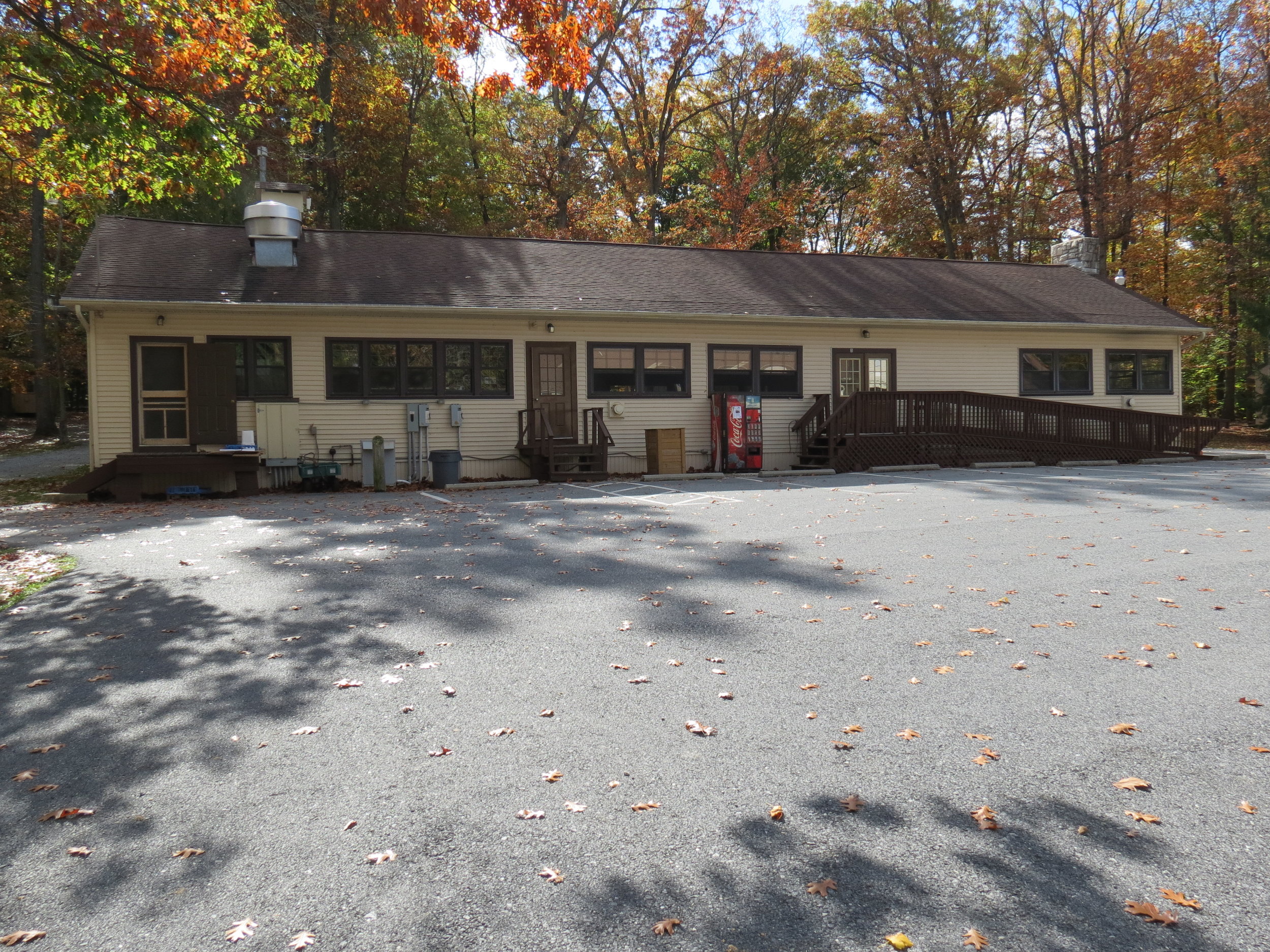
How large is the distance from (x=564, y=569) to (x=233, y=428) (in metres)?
9.82

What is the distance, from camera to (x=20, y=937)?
2541 mm

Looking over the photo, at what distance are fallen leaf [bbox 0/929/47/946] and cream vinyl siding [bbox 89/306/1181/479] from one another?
13881mm

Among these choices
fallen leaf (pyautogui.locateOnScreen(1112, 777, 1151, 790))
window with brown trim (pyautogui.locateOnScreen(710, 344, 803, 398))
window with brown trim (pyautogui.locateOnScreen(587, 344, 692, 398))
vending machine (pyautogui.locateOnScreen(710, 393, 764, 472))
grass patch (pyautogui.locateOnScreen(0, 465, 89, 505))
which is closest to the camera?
fallen leaf (pyautogui.locateOnScreen(1112, 777, 1151, 790))

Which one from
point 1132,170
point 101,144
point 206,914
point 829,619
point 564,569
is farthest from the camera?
point 1132,170

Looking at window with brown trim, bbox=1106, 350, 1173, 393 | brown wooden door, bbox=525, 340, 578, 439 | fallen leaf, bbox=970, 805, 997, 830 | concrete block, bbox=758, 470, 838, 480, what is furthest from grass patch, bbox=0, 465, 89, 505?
window with brown trim, bbox=1106, 350, 1173, 393

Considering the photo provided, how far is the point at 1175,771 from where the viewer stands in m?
3.53

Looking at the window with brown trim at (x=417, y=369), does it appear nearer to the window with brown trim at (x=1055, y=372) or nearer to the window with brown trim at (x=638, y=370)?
the window with brown trim at (x=638, y=370)

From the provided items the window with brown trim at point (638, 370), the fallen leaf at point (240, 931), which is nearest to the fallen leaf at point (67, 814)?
the fallen leaf at point (240, 931)

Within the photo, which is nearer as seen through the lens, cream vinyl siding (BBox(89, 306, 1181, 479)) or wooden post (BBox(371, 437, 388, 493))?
cream vinyl siding (BBox(89, 306, 1181, 479))

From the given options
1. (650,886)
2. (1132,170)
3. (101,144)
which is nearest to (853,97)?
(1132,170)

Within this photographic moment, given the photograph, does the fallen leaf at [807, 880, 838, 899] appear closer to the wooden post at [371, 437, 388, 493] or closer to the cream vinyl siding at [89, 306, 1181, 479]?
the wooden post at [371, 437, 388, 493]

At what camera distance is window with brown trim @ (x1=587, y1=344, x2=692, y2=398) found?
17.5m

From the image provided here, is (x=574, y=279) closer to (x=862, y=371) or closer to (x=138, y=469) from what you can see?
(x=862, y=371)

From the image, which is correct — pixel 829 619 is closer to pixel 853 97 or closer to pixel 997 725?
pixel 997 725
